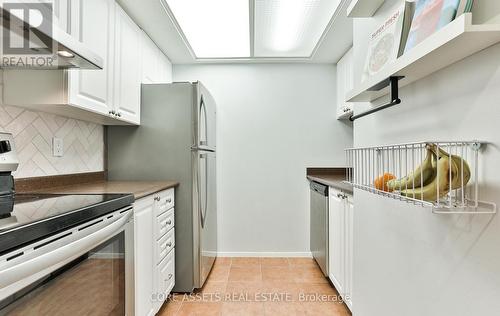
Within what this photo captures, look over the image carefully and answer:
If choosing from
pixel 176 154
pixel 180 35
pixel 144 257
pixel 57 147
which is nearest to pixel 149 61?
pixel 180 35

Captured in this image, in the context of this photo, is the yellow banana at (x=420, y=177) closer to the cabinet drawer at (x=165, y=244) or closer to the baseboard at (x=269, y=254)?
the cabinet drawer at (x=165, y=244)

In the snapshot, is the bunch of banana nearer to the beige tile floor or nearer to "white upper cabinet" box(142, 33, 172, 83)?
the beige tile floor

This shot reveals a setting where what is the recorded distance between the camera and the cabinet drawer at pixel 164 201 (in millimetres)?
1867

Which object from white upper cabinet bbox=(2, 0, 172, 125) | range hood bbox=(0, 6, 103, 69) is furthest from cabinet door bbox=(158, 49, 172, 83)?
range hood bbox=(0, 6, 103, 69)

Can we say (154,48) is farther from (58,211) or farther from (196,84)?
(58,211)

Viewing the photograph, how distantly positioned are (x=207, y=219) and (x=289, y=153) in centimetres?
120

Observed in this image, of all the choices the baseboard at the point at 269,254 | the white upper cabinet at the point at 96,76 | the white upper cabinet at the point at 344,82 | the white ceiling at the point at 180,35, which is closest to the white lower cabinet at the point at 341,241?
the baseboard at the point at 269,254

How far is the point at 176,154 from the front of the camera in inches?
90.0

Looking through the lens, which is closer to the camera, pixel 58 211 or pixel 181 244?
pixel 58 211

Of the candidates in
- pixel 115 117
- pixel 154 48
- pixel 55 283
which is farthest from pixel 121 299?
pixel 154 48

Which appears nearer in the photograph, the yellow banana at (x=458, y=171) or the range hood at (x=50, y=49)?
the yellow banana at (x=458, y=171)

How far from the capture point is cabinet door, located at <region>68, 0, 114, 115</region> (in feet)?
4.83

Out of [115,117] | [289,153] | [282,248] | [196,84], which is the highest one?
[196,84]

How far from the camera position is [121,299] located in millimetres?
1336
